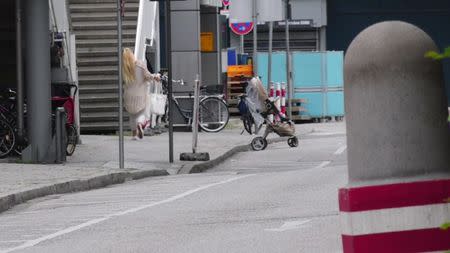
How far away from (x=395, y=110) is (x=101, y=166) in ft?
56.0

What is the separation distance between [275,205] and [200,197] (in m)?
1.64

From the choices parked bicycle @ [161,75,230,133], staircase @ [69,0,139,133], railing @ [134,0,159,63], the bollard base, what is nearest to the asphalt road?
the bollard base

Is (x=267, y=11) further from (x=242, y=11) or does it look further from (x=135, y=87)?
(x=135, y=87)

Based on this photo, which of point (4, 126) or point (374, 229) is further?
point (4, 126)

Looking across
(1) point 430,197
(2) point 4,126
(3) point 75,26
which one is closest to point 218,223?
(1) point 430,197

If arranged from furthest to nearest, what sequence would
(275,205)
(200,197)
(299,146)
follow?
(299,146)
(200,197)
(275,205)

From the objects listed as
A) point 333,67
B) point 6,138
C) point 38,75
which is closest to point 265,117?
point 6,138

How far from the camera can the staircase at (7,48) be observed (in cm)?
2819

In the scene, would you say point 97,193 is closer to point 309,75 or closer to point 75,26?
point 75,26

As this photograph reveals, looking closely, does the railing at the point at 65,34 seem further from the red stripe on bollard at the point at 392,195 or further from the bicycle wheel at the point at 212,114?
the red stripe on bollard at the point at 392,195

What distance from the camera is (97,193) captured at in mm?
18141

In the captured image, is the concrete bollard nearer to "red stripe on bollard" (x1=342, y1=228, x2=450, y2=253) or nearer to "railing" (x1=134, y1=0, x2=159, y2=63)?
"red stripe on bollard" (x1=342, y1=228, x2=450, y2=253)

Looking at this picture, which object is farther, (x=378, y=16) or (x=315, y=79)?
(x=378, y=16)

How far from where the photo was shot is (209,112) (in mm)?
34594
